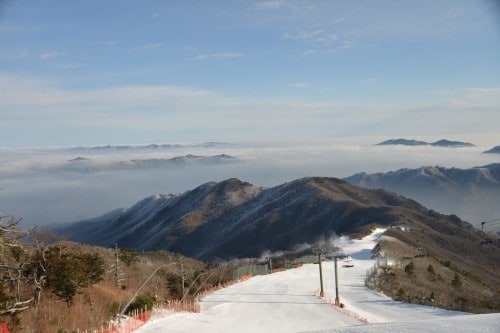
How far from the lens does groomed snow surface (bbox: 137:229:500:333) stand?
15.2 meters

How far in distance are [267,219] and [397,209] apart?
40420 mm

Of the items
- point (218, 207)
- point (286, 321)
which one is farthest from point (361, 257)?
point (218, 207)

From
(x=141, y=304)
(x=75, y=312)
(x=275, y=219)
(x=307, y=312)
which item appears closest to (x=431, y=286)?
(x=307, y=312)

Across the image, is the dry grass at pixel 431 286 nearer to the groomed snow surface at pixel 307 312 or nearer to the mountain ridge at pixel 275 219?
the groomed snow surface at pixel 307 312

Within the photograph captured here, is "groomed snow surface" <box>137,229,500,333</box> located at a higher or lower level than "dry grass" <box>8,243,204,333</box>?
lower

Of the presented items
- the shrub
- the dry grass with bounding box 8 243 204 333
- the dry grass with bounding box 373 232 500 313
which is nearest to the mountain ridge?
the dry grass with bounding box 373 232 500 313

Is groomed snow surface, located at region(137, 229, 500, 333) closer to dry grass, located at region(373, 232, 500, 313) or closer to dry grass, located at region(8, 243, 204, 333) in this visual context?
dry grass, located at region(8, 243, 204, 333)

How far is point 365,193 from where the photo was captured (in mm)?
190750

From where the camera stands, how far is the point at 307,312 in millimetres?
33719

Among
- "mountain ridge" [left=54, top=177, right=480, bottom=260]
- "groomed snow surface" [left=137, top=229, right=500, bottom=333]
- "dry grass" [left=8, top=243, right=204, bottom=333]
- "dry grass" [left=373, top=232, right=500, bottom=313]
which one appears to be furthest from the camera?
"mountain ridge" [left=54, top=177, right=480, bottom=260]

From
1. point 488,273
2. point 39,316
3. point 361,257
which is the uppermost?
point 39,316

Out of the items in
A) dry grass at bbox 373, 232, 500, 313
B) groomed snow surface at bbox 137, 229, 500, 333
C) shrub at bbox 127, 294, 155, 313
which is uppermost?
shrub at bbox 127, 294, 155, 313

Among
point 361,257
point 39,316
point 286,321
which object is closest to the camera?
point 39,316

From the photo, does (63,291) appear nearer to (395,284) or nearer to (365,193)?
(395,284)
